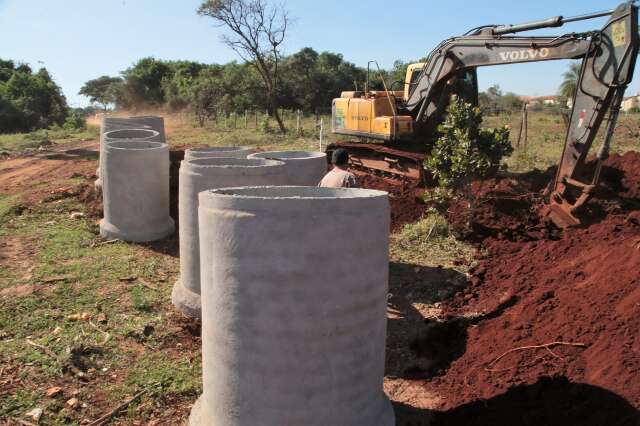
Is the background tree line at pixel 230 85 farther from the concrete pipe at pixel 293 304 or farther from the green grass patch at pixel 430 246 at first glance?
the concrete pipe at pixel 293 304

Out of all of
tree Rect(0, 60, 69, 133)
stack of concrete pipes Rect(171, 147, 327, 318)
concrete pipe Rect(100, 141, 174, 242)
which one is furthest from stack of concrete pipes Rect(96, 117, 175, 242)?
tree Rect(0, 60, 69, 133)

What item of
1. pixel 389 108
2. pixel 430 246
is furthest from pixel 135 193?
pixel 389 108

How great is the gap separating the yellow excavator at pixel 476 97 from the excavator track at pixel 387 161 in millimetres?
25

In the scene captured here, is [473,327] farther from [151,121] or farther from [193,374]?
[151,121]

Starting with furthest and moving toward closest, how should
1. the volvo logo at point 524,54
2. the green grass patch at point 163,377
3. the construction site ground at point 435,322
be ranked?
1. the volvo logo at point 524,54
2. the green grass patch at point 163,377
3. the construction site ground at point 435,322

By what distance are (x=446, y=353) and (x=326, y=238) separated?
2.88 metres

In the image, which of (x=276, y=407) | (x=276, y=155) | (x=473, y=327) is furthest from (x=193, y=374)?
(x=276, y=155)

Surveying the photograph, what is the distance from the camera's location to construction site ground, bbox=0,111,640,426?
440 centimetres

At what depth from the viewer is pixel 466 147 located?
29.3 ft

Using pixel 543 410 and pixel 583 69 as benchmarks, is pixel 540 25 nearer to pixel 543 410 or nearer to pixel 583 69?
pixel 583 69

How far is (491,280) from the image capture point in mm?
7250

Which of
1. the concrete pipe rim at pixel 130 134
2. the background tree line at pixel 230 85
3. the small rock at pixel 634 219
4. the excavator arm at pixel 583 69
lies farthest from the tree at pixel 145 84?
the small rock at pixel 634 219

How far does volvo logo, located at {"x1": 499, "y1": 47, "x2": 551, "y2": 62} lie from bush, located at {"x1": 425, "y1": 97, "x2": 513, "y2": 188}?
161 centimetres

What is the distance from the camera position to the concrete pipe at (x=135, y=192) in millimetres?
9555
